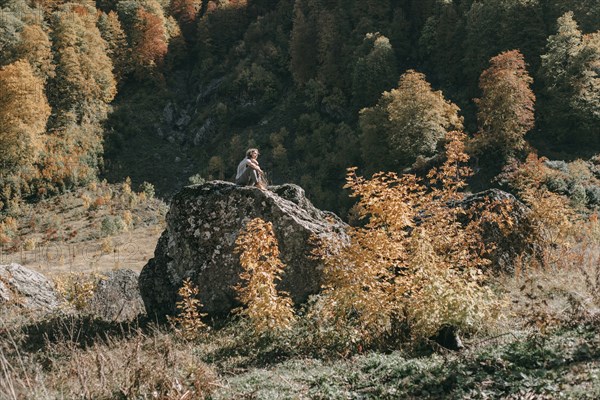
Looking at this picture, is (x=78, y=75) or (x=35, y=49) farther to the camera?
(x=78, y=75)

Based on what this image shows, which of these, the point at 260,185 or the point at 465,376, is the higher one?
the point at 260,185

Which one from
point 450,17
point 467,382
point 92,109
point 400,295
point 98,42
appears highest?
point 450,17

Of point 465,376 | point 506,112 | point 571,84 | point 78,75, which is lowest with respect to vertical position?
point 465,376

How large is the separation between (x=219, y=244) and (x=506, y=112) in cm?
2833

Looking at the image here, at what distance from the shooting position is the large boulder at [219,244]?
392 inches

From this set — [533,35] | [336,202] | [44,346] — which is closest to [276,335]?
[44,346]

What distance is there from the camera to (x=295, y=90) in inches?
2195

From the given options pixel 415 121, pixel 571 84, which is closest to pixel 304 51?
pixel 415 121

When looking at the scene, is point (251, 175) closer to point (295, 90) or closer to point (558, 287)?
point (558, 287)

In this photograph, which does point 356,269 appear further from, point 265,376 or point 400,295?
point 265,376

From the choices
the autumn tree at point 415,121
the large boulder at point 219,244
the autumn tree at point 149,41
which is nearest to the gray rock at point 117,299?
the large boulder at point 219,244

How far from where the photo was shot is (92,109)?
4919 centimetres

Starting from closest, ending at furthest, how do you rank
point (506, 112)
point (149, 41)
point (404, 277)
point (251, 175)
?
point (404, 277) < point (251, 175) < point (506, 112) < point (149, 41)

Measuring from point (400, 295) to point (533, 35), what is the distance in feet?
130
